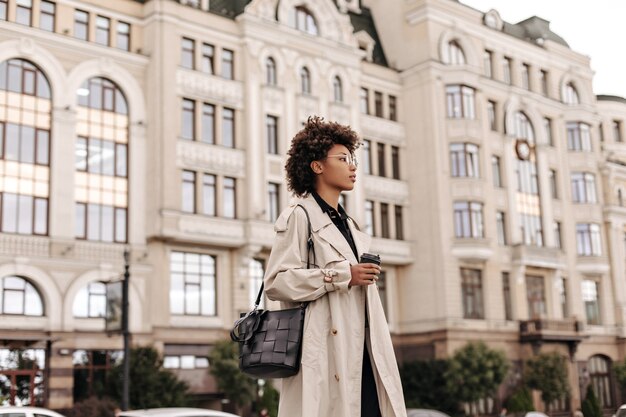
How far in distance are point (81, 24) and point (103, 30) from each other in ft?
3.29

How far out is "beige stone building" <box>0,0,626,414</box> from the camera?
1326 inches

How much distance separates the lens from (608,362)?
5203 cm

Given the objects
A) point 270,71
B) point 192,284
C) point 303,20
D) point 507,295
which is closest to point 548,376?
point 507,295

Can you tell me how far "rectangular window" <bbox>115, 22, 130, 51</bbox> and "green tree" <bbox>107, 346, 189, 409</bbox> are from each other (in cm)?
1258

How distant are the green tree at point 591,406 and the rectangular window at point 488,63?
57.8ft

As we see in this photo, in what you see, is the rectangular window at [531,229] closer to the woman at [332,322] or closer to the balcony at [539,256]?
the balcony at [539,256]

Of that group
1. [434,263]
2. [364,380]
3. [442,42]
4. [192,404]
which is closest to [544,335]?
[434,263]

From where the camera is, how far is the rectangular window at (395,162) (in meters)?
46.6

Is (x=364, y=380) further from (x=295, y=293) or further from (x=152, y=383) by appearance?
(x=152, y=383)

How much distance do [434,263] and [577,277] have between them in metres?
11.2

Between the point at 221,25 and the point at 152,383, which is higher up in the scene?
the point at 221,25

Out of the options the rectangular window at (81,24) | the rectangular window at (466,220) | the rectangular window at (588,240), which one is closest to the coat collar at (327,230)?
the rectangular window at (81,24)

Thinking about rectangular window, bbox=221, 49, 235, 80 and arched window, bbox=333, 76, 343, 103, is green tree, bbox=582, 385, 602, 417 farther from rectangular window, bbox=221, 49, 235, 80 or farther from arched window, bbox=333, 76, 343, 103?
rectangular window, bbox=221, 49, 235, 80

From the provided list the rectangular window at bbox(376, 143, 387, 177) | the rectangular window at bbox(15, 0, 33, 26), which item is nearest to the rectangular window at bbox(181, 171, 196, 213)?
the rectangular window at bbox(15, 0, 33, 26)
